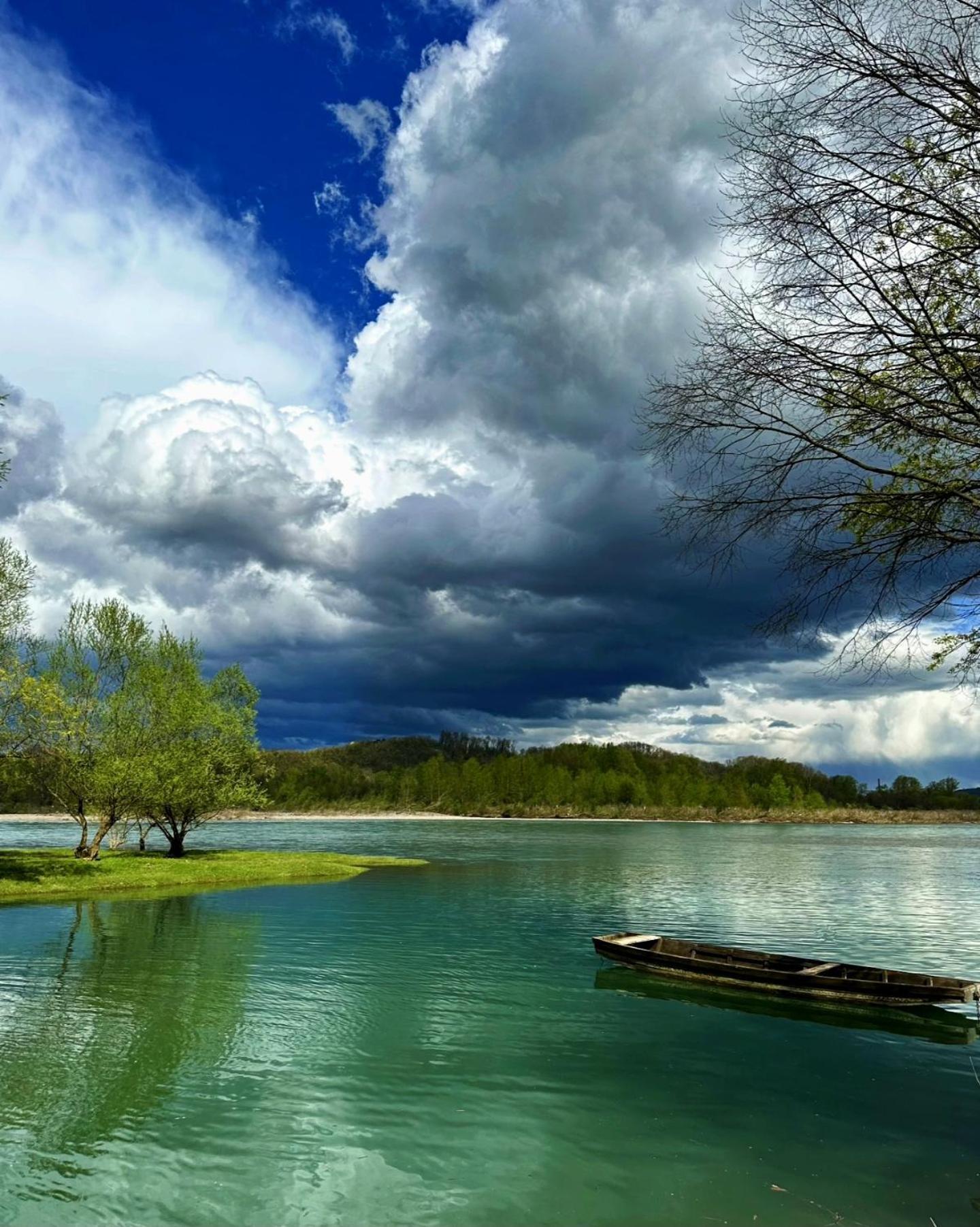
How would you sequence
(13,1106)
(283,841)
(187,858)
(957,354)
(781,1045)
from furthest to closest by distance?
(283,841), (187,858), (781,1045), (13,1106), (957,354)

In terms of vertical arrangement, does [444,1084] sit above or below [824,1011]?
above

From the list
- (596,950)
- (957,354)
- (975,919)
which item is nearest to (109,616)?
(596,950)

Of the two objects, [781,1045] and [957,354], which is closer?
[957,354]

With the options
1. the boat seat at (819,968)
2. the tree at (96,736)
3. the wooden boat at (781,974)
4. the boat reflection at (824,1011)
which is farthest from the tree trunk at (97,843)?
the boat seat at (819,968)

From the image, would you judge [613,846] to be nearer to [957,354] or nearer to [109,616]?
[109,616]

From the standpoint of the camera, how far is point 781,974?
87.8ft

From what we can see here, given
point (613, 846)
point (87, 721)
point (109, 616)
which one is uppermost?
point (109, 616)

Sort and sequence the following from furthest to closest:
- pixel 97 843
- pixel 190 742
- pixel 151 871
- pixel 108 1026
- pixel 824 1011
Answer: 1. pixel 190 742
2. pixel 97 843
3. pixel 151 871
4. pixel 824 1011
5. pixel 108 1026

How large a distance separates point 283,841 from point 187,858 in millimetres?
48229

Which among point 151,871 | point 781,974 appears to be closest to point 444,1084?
point 781,974

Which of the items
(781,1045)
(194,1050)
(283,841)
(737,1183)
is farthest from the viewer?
(283,841)

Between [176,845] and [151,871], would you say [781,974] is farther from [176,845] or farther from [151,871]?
[176,845]

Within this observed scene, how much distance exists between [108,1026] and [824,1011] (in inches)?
807

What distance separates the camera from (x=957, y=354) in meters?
9.34
